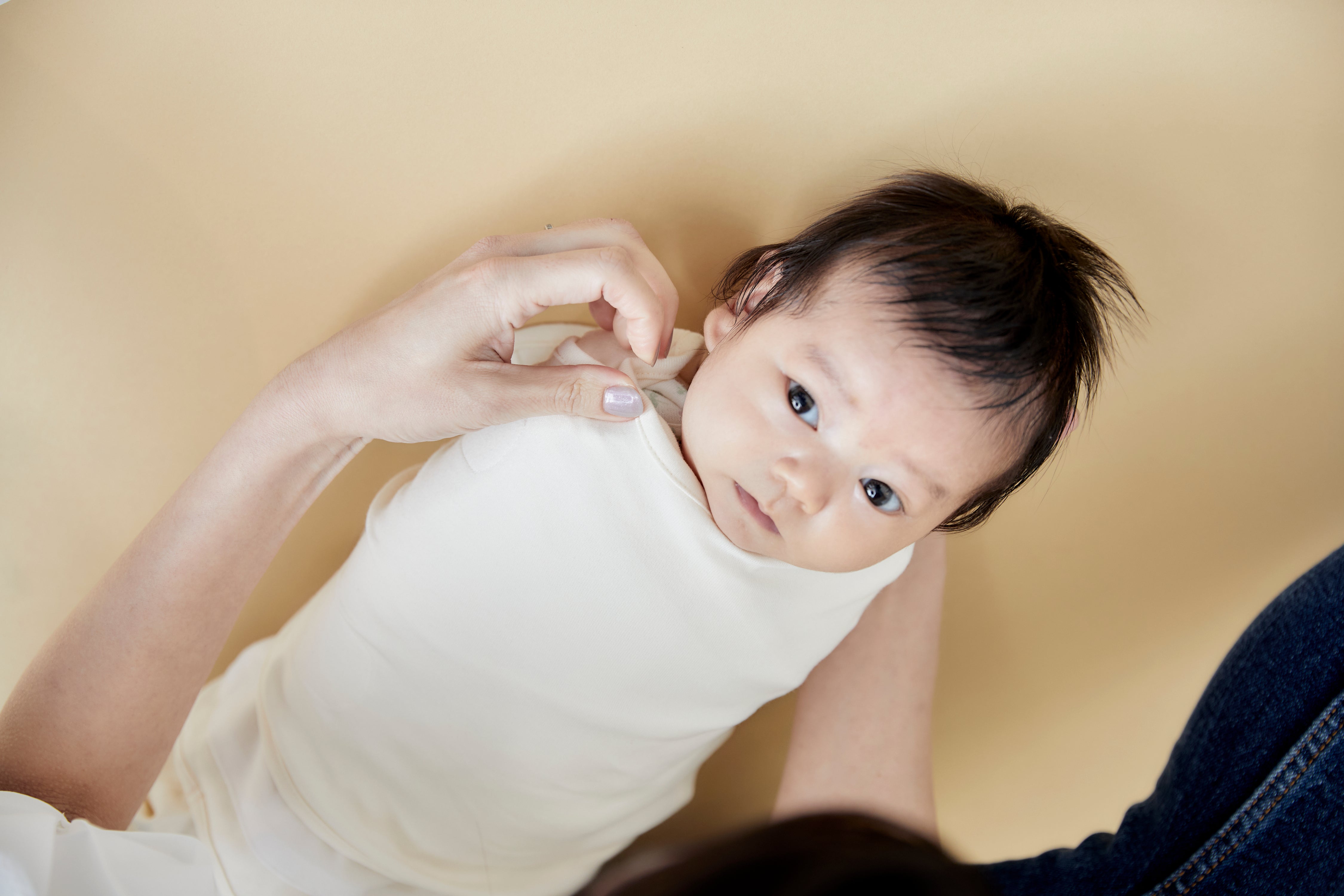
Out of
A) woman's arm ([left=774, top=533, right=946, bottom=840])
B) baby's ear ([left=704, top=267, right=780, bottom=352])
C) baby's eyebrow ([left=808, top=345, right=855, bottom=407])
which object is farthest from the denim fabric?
baby's ear ([left=704, top=267, right=780, bottom=352])

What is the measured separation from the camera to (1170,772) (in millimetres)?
915

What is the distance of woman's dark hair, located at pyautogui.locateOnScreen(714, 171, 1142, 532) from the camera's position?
74 centimetres

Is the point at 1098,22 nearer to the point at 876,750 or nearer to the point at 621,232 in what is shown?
the point at 621,232

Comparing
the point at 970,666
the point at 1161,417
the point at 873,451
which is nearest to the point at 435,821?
the point at 873,451

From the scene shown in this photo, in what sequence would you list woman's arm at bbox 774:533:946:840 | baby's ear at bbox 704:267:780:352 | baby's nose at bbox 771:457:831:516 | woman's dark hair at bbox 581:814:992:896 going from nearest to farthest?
1. woman's dark hair at bbox 581:814:992:896
2. baby's nose at bbox 771:457:831:516
3. baby's ear at bbox 704:267:780:352
4. woman's arm at bbox 774:533:946:840

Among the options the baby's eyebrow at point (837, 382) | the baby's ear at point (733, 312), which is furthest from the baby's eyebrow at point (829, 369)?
the baby's ear at point (733, 312)

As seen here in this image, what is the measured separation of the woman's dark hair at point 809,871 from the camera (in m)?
0.49

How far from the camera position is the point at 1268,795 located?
0.83 m

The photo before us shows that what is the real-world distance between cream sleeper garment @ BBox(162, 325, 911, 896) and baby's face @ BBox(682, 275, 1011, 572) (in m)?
0.08

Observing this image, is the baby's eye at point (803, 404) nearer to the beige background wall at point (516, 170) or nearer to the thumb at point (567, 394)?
the thumb at point (567, 394)

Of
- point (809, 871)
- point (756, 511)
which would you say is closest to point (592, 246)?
point (756, 511)

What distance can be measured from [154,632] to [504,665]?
1.23ft

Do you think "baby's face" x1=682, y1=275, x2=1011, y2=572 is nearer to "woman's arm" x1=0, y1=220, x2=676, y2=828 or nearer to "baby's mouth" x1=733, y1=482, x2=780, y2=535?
"baby's mouth" x1=733, y1=482, x2=780, y2=535

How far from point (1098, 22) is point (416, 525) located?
106 cm
